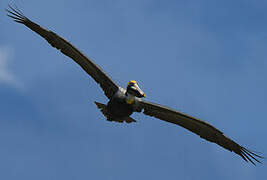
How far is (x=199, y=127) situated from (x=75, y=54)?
18.6 feet

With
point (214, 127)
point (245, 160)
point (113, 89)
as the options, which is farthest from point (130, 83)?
point (245, 160)

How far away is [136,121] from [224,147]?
3905mm

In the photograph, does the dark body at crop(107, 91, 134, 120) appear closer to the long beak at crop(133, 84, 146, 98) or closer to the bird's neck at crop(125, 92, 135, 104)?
the bird's neck at crop(125, 92, 135, 104)

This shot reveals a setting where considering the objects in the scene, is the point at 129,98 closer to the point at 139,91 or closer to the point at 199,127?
the point at 139,91

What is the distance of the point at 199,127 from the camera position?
22984mm

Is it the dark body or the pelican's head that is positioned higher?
the pelican's head

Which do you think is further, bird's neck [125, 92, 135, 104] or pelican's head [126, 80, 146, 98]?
bird's neck [125, 92, 135, 104]

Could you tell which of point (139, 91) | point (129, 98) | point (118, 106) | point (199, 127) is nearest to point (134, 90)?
point (139, 91)

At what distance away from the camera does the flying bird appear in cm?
2133

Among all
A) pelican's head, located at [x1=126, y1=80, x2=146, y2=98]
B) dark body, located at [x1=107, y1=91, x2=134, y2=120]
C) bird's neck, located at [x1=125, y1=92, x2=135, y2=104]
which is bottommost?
dark body, located at [x1=107, y1=91, x2=134, y2=120]

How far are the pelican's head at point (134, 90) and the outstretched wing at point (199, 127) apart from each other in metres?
0.83

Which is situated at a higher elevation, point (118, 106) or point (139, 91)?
point (139, 91)

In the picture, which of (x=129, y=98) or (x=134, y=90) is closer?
(x=134, y=90)

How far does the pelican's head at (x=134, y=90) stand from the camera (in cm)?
2119
